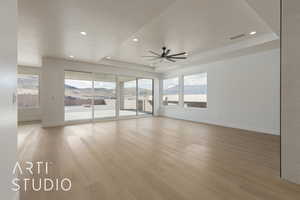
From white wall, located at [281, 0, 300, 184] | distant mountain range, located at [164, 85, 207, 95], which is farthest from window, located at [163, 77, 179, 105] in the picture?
white wall, located at [281, 0, 300, 184]

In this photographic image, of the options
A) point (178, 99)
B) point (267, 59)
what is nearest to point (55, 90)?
point (178, 99)

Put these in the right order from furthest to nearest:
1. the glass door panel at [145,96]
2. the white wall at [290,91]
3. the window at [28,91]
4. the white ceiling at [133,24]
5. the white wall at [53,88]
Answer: the glass door panel at [145,96] < the window at [28,91] < the white wall at [53,88] < the white ceiling at [133,24] < the white wall at [290,91]

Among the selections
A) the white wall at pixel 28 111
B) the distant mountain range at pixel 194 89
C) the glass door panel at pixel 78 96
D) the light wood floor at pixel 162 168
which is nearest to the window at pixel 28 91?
the white wall at pixel 28 111

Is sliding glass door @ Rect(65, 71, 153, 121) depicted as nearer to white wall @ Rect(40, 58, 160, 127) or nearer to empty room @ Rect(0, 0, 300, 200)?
empty room @ Rect(0, 0, 300, 200)

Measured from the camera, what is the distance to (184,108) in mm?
7340

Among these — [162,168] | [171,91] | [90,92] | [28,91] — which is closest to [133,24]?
[162,168]

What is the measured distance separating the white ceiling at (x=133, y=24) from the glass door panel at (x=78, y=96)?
1538 mm

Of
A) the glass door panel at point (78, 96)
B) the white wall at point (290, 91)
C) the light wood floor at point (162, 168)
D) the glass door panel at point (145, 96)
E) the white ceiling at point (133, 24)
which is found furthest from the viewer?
the glass door panel at point (145, 96)

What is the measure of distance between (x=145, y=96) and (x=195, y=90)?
3.09 m

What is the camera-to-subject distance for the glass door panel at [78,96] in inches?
240

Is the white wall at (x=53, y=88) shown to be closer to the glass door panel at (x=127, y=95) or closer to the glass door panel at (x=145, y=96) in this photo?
the glass door panel at (x=127, y=95)

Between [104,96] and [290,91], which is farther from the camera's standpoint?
[104,96]

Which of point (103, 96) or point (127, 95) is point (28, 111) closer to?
point (103, 96)

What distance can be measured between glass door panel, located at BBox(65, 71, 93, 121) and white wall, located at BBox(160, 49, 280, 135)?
540 cm
